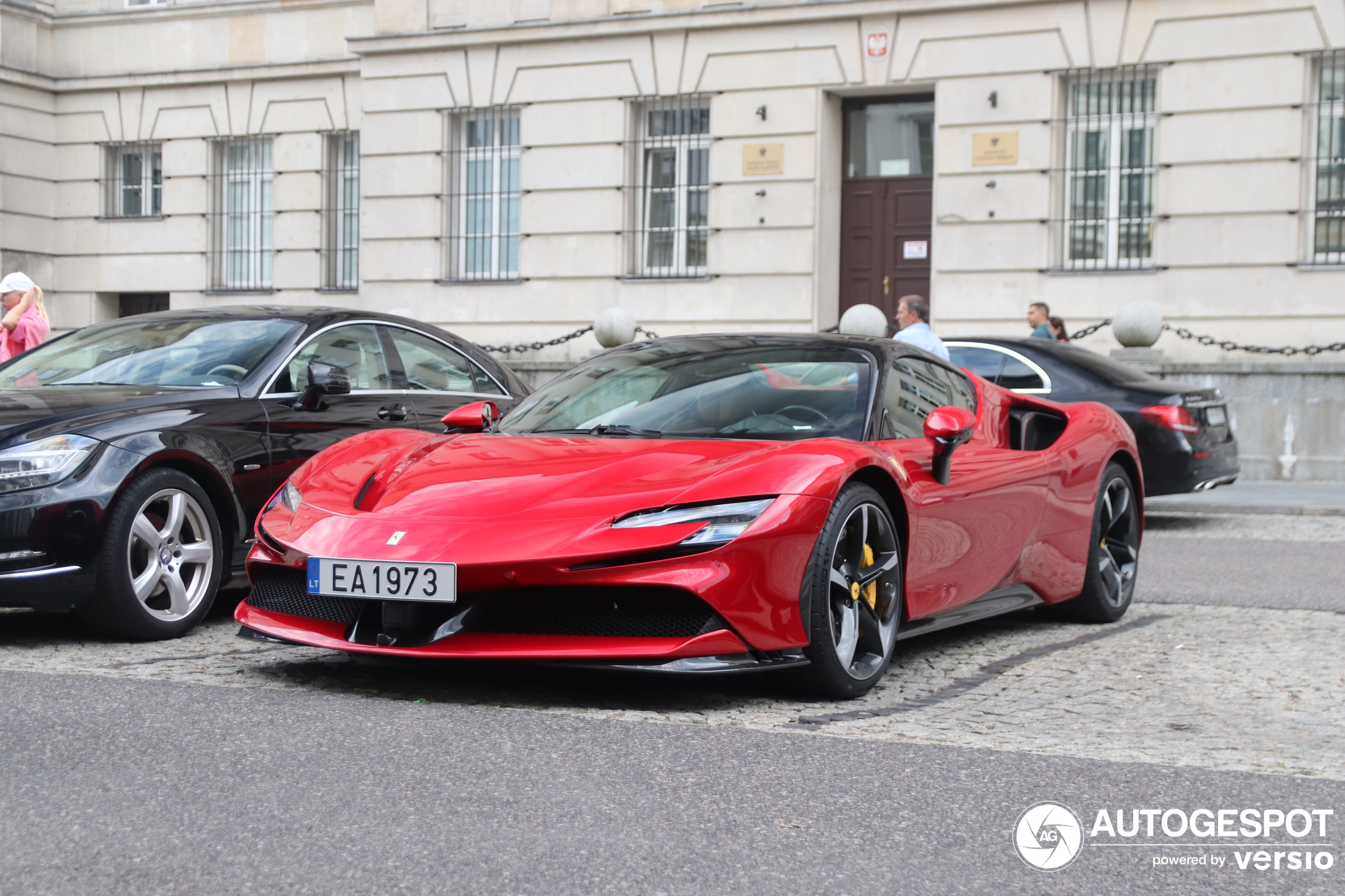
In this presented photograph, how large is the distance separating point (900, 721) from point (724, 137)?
53.1ft

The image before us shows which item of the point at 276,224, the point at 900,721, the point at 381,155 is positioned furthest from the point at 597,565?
the point at 276,224

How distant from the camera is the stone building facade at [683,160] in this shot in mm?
17766

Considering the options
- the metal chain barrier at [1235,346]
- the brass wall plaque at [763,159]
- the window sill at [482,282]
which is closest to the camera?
the metal chain barrier at [1235,346]

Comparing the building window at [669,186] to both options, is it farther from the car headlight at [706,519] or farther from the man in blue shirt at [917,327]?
the car headlight at [706,519]

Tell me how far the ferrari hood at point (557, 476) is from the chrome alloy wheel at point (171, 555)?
0.95 metres

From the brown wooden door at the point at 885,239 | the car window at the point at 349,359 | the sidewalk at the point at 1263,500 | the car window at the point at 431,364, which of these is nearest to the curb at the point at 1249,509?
the sidewalk at the point at 1263,500

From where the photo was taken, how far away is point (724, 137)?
20.0 meters

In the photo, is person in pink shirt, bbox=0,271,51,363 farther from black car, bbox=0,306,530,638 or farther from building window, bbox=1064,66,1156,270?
building window, bbox=1064,66,1156,270

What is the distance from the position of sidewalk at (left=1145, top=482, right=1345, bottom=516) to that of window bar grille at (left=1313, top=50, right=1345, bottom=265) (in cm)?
339

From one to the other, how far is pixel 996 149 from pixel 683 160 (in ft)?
13.7

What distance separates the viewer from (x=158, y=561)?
5977 millimetres

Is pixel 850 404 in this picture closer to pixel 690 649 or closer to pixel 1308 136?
pixel 690 649

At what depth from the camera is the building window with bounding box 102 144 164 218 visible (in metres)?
25.0

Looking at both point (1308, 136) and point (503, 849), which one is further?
point (1308, 136)
